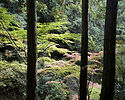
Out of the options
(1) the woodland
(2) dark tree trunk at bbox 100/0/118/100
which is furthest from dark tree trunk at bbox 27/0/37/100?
(2) dark tree trunk at bbox 100/0/118/100

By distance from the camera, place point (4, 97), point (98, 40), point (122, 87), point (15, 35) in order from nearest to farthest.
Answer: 1. point (15, 35)
2. point (4, 97)
3. point (122, 87)
4. point (98, 40)

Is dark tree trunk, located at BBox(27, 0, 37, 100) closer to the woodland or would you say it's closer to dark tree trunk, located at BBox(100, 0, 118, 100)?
the woodland

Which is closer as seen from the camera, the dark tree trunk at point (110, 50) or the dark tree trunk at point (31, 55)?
the dark tree trunk at point (31, 55)

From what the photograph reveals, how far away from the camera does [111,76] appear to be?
267 cm

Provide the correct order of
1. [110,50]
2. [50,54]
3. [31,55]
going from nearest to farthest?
[31,55]
[110,50]
[50,54]

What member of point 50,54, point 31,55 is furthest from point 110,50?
point 50,54

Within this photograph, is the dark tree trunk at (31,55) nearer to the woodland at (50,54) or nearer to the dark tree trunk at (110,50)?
the woodland at (50,54)

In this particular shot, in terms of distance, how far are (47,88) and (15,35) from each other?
5.55 meters

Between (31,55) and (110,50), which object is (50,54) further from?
(110,50)

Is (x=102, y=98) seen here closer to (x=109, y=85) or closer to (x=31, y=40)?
(x=109, y=85)

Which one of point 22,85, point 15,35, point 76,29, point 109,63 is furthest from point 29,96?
point 76,29

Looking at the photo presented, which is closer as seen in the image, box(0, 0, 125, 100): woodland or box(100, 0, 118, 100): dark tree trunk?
box(0, 0, 125, 100): woodland

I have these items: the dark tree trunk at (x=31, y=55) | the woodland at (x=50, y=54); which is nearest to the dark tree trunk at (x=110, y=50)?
the woodland at (x=50, y=54)

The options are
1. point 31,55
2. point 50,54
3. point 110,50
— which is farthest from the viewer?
point 50,54
